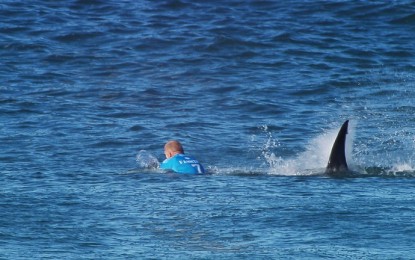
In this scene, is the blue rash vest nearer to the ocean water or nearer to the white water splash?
the ocean water

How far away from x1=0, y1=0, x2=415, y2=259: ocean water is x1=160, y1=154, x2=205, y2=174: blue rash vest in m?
0.19

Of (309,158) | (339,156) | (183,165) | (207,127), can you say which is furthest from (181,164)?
(207,127)

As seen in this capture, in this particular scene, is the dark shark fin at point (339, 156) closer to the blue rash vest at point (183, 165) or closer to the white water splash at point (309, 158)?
the white water splash at point (309, 158)

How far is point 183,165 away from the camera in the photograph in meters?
15.7

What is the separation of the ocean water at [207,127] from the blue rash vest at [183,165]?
0.62 feet

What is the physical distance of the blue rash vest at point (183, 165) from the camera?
15641mm

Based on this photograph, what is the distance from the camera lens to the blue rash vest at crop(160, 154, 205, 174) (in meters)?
15.6

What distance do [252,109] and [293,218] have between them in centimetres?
972

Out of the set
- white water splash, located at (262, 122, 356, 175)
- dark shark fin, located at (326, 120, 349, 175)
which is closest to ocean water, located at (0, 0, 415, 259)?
white water splash, located at (262, 122, 356, 175)

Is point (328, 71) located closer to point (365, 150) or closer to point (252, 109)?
point (252, 109)

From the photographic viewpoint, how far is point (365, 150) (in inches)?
714

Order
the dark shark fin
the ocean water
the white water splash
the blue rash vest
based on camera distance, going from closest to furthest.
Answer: the ocean water < the dark shark fin < the blue rash vest < the white water splash

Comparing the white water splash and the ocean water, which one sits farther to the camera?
the white water splash

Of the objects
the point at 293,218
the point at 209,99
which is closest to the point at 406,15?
the point at 209,99
